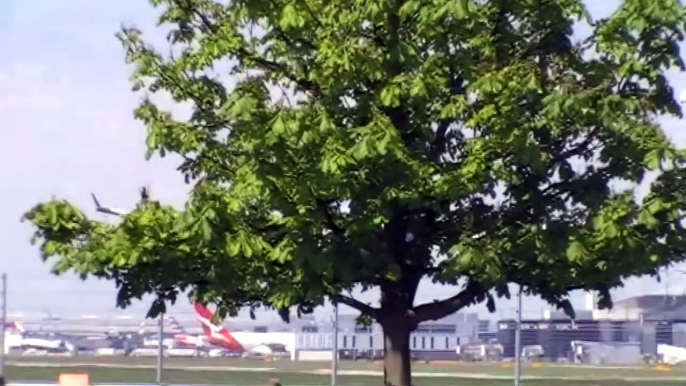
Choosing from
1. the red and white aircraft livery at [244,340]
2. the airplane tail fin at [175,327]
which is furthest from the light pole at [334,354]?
the airplane tail fin at [175,327]

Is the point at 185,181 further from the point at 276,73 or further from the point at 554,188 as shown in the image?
the point at 554,188

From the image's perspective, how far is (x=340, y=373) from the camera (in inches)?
950

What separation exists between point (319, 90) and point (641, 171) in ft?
10.2

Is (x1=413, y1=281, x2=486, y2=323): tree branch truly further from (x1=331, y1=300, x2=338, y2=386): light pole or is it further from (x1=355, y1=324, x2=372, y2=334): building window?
(x1=331, y1=300, x2=338, y2=386): light pole

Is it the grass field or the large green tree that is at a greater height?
the large green tree

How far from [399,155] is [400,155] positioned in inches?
1.0

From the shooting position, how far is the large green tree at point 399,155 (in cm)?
1240

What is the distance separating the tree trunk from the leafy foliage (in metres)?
0.41

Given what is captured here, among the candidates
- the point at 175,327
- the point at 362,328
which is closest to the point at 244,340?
the point at 175,327

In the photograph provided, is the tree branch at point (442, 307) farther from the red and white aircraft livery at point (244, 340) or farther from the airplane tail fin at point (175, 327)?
the red and white aircraft livery at point (244, 340)

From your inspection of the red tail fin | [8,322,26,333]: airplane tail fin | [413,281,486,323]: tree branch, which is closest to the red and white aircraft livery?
the red tail fin

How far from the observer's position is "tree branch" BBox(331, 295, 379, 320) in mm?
13956

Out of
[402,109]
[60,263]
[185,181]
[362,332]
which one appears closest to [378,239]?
[402,109]

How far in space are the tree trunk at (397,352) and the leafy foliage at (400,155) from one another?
41cm
